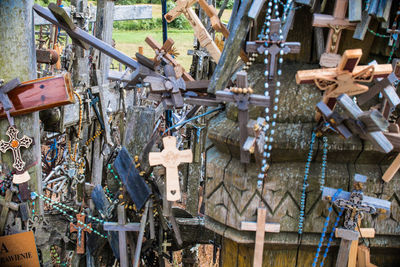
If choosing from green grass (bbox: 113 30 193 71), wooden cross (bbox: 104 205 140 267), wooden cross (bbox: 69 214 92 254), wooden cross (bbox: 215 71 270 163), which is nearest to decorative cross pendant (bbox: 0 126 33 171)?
wooden cross (bbox: 69 214 92 254)

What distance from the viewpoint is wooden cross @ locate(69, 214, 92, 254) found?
10.7ft

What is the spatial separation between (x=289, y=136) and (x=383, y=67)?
516 mm

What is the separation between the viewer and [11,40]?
111 inches

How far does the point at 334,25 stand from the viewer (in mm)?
1878

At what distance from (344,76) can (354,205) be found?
2.09 ft

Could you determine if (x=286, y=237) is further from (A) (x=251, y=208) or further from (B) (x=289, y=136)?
(B) (x=289, y=136)

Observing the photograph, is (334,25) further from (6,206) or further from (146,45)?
(146,45)

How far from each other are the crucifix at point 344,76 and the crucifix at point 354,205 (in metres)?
0.44

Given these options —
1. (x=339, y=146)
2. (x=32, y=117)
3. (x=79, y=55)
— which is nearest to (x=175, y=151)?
(x=339, y=146)

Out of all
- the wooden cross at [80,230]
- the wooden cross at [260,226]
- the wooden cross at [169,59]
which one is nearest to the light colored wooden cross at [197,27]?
the wooden cross at [169,59]

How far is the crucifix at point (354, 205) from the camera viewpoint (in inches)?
76.4

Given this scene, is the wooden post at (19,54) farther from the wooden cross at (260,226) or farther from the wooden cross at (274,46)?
the wooden cross at (260,226)

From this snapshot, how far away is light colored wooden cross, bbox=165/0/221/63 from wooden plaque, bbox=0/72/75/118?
0.92m

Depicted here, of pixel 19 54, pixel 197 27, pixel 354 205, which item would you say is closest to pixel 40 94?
pixel 19 54
